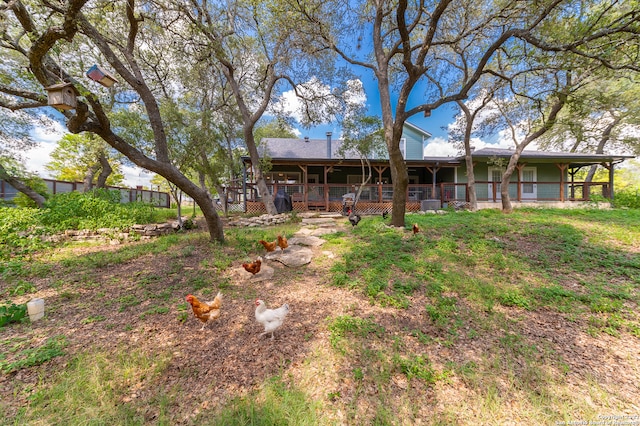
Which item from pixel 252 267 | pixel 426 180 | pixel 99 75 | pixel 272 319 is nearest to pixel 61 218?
pixel 99 75

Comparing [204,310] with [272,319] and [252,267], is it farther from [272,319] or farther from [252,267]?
[252,267]

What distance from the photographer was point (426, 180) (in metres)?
15.6

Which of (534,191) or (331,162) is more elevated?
(331,162)

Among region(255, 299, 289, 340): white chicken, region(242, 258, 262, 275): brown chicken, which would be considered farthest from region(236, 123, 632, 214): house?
region(255, 299, 289, 340): white chicken

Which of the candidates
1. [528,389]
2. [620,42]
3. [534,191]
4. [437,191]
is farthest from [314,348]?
[534,191]

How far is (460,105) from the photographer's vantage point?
10008mm

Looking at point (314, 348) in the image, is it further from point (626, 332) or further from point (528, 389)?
point (626, 332)

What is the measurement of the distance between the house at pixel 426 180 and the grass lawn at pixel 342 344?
804cm

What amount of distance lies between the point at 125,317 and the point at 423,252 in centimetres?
503

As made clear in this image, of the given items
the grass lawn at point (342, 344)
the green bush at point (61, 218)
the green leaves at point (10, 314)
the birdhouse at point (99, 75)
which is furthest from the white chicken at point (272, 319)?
the green bush at point (61, 218)

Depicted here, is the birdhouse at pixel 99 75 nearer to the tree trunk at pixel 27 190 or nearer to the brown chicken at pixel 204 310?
the brown chicken at pixel 204 310

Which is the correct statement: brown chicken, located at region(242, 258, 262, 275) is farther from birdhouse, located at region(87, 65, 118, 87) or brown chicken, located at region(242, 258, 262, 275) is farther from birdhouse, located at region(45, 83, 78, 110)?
birdhouse, located at region(87, 65, 118, 87)

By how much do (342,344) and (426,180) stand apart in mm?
15338

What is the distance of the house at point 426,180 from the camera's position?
12414 millimetres
